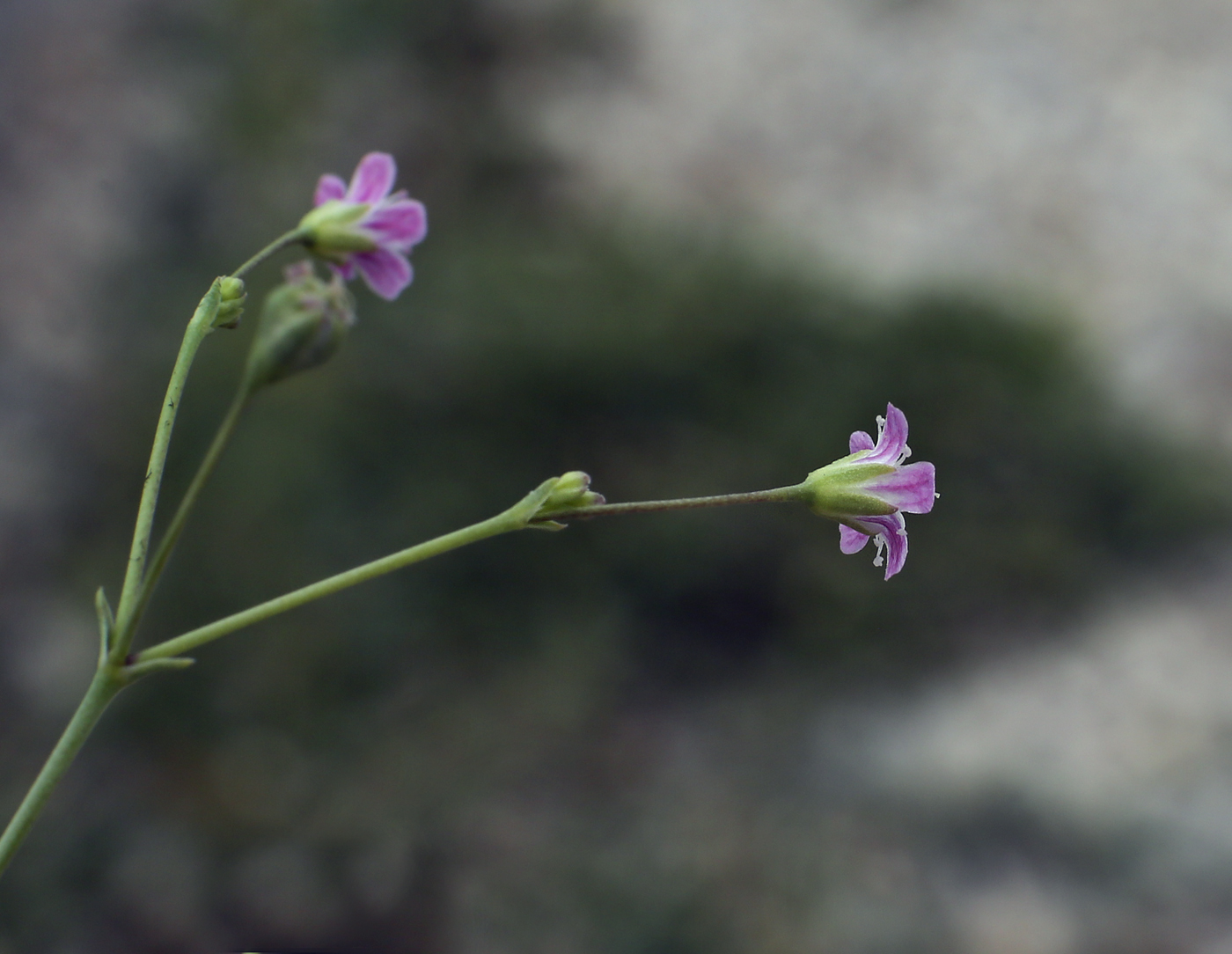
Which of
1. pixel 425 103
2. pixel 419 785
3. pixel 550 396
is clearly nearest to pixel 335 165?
pixel 425 103

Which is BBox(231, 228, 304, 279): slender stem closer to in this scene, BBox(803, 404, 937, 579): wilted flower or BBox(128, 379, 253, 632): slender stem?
BBox(128, 379, 253, 632): slender stem

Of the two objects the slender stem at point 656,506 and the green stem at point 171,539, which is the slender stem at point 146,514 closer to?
the green stem at point 171,539

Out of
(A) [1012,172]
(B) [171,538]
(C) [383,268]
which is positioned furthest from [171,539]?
(A) [1012,172]

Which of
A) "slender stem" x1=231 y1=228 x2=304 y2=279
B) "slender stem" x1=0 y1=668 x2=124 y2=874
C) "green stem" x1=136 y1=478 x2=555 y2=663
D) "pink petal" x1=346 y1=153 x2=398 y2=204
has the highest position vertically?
"pink petal" x1=346 y1=153 x2=398 y2=204

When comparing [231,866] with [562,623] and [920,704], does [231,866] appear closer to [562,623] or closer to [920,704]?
[562,623]

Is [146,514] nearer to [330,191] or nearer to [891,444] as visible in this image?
[330,191]

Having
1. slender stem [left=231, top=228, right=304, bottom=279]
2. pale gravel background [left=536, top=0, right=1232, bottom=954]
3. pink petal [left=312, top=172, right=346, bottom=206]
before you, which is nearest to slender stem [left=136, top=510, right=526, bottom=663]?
slender stem [left=231, top=228, right=304, bottom=279]
